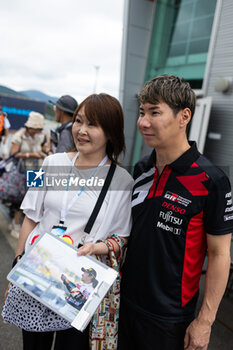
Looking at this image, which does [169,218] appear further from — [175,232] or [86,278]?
[86,278]

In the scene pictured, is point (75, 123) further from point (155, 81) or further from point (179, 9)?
point (179, 9)

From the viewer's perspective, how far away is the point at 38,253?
1.36m

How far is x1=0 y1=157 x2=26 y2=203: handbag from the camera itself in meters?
4.30

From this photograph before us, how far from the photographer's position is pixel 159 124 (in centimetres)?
136

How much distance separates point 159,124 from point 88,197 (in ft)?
1.73

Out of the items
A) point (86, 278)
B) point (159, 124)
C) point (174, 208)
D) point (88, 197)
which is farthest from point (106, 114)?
point (86, 278)

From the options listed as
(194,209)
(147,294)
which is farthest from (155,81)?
(147,294)

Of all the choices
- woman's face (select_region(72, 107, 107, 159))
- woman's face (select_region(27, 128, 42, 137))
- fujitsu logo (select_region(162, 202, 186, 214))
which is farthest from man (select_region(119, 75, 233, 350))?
woman's face (select_region(27, 128, 42, 137))

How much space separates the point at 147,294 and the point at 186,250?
0.31 m

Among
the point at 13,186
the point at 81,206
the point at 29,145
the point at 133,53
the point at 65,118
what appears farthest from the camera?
the point at 133,53

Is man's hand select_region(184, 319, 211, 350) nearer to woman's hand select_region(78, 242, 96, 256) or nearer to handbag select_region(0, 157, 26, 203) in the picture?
woman's hand select_region(78, 242, 96, 256)

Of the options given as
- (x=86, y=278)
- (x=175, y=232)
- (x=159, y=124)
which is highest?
(x=159, y=124)

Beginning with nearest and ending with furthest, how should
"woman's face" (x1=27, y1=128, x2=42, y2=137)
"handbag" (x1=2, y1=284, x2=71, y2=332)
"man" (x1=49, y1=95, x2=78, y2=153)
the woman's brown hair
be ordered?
"handbag" (x1=2, y1=284, x2=71, y2=332), the woman's brown hair, "man" (x1=49, y1=95, x2=78, y2=153), "woman's face" (x1=27, y1=128, x2=42, y2=137)

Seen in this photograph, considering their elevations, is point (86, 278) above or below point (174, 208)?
below
